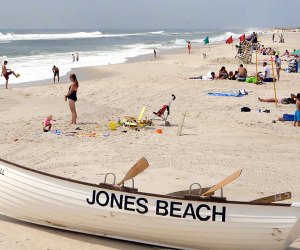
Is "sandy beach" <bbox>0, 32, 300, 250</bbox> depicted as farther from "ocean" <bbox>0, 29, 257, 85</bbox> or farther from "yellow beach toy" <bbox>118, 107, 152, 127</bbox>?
"ocean" <bbox>0, 29, 257, 85</bbox>

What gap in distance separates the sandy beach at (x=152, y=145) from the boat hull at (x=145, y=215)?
281 mm

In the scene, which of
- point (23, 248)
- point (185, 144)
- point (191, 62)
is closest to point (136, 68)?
point (191, 62)

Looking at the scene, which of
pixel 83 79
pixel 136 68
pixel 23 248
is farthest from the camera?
pixel 136 68

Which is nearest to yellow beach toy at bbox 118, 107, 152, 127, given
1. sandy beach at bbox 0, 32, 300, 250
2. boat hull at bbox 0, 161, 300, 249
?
sandy beach at bbox 0, 32, 300, 250

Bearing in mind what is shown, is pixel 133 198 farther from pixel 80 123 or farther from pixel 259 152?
Result: pixel 80 123

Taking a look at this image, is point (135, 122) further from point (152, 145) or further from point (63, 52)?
point (63, 52)

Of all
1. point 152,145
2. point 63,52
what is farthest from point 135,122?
point 63,52

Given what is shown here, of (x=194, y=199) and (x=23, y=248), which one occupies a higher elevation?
(x=194, y=199)

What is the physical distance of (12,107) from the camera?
55.5 ft

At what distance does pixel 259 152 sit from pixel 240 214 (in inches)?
209

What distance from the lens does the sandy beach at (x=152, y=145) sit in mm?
8352

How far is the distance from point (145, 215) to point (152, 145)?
5.44m

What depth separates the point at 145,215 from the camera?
235 inches

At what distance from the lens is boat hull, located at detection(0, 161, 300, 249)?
18.7 ft
